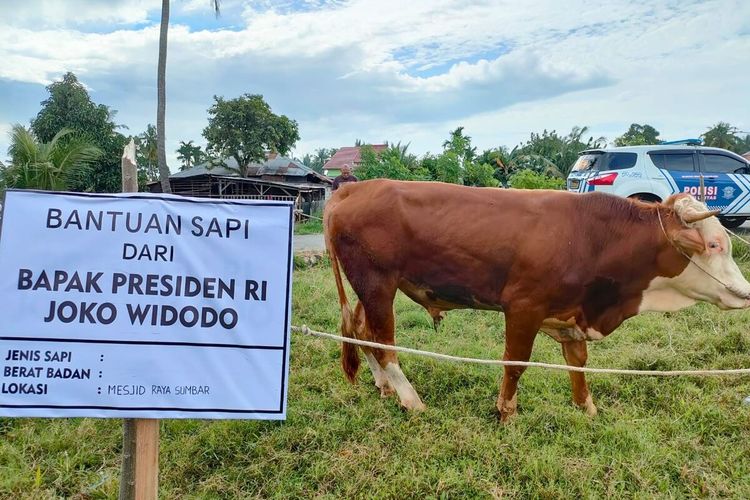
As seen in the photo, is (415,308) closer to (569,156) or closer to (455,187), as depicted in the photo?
(455,187)

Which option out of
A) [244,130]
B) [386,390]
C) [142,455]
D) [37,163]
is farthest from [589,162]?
[244,130]

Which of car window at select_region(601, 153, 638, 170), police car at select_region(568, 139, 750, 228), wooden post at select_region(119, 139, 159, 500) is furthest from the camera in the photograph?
car window at select_region(601, 153, 638, 170)

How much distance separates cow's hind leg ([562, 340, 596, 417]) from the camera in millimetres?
3699

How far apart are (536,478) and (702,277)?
1.81 metres

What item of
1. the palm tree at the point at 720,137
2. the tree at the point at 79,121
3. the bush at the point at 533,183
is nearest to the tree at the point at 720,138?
the palm tree at the point at 720,137

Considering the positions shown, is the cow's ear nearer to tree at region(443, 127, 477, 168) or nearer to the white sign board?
the white sign board

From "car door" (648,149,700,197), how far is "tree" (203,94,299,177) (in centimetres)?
2422

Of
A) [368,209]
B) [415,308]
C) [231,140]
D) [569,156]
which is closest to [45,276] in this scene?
[368,209]

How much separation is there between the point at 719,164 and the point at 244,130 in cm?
2560

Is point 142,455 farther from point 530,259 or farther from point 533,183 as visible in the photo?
point 533,183

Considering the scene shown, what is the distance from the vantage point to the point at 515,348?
3609 mm

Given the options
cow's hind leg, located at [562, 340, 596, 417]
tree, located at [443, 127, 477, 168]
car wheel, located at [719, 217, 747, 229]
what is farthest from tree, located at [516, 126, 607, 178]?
cow's hind leg, located at [562, 340, 596, 417]

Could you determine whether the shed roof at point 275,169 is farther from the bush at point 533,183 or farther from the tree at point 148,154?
the bush at point 533,183

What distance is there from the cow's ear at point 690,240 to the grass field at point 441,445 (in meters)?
1.13
